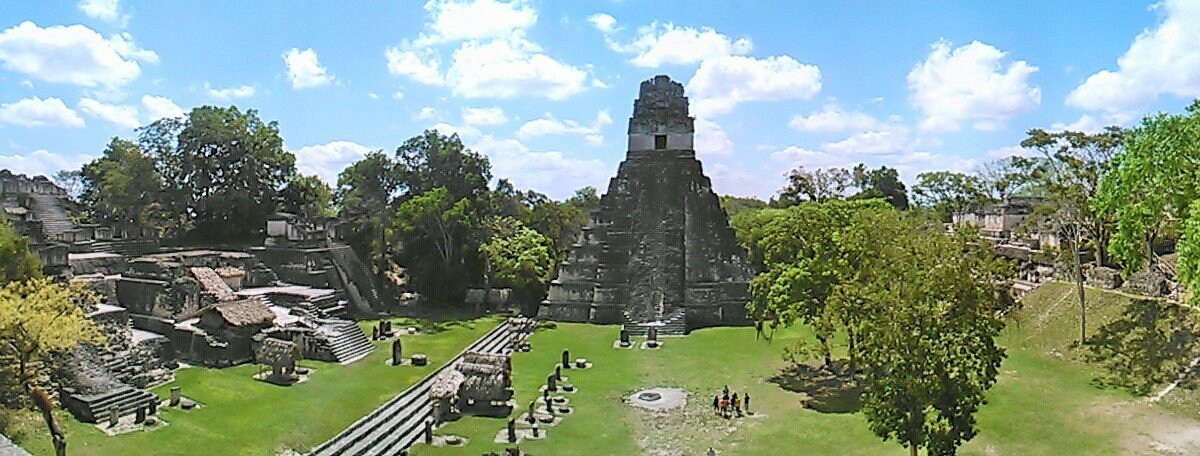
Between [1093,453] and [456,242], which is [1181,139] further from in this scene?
[456,242]

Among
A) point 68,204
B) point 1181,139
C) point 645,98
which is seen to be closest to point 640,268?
point 645,98

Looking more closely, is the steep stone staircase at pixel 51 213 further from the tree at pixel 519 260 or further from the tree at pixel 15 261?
the tree at pixel 519 260

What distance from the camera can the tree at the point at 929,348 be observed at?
13211 mm

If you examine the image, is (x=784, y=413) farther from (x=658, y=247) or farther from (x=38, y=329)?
(x=658, y=247)

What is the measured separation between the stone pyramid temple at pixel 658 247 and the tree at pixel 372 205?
13.4 m

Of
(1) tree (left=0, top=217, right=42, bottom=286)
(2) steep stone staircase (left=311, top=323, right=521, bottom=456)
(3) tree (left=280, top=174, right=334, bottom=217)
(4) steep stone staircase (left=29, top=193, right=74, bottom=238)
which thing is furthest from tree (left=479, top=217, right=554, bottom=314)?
(4) steep stone staircase (left=29, top=193, right=74, bottom=238)

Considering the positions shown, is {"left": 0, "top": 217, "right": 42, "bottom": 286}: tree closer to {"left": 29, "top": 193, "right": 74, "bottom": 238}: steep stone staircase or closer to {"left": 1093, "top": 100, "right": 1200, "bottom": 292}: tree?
{"left": 29, "top": 193, "right": 74, "bottom": 238}: steep stone staircase

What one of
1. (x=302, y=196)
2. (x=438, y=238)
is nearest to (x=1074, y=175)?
(x=438, y=238)

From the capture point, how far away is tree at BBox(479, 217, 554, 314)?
3800cm

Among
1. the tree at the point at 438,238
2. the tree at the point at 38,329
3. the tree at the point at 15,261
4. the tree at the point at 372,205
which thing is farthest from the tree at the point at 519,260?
the tree at the point at 38,329

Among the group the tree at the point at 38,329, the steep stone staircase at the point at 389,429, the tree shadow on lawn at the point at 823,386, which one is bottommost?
the steep stone staircase at the point at 389,429

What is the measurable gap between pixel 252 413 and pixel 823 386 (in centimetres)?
1570

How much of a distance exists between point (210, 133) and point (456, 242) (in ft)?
49.3

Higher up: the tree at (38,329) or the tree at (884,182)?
the tree at (884,182)
